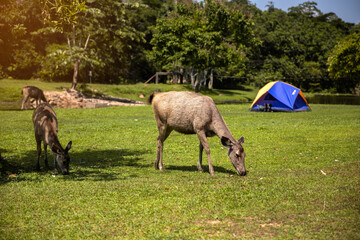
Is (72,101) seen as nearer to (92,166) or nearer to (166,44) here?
(166,44)

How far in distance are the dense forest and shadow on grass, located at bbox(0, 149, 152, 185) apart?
505cm

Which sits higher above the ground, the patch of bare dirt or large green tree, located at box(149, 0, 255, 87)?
large green tree, located at box(149, 0, 255, 87)

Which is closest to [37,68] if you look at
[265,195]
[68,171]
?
[68,171]

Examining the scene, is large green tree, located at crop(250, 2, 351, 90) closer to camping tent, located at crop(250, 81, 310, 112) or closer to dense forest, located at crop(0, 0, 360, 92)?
dense forest, located at crop(0, 0, 360, 92)

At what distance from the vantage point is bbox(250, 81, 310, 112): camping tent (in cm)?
3444

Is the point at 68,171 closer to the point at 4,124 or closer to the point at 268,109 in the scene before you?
the point at 4,124

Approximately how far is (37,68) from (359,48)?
5443 cm

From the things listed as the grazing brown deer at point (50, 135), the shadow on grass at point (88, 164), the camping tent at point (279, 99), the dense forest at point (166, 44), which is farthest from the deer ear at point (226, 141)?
the camping tent at point (279, 99)

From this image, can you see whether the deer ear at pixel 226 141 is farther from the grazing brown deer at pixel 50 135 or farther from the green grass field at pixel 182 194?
the grazing brown deer at pixel 50 135

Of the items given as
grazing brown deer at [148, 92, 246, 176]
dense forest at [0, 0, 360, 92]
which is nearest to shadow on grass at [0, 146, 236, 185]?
grazing brown deer at [148, 92, 246, 176]

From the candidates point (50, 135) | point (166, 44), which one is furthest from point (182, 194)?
point (166, 44)

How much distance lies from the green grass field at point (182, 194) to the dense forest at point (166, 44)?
18.5ft

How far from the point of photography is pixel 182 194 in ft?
30.4

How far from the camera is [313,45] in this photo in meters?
102
